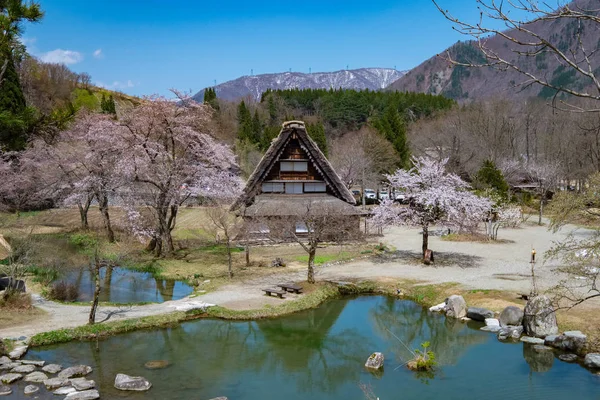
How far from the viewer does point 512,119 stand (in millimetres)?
54656

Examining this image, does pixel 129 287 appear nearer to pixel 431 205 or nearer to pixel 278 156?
pixel 278 156

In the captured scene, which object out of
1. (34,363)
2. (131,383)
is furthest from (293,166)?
(131,383)

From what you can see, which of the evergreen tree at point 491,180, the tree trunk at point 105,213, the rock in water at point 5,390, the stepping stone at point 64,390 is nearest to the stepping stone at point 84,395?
the stepping stone at point 64,390

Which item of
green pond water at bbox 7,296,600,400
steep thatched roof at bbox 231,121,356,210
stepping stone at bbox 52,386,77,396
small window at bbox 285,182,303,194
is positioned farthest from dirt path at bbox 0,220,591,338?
small window at bbox 285,182,303,194

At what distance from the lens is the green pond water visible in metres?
11.0

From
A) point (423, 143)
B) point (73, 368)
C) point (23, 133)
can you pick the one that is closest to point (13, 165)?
point (23, 133)

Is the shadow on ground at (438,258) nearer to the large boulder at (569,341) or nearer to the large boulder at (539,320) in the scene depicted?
the large boulder at (539,320)

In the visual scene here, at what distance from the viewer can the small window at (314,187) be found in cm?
2790

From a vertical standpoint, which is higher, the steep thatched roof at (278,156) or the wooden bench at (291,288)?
the steep thatched roof at (278,156)

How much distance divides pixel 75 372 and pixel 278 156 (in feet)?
57.4

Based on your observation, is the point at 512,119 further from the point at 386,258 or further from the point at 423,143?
the point at 386,258

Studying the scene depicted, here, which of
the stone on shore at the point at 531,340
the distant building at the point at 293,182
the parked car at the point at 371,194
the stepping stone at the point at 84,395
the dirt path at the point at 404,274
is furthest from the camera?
the parked car at the point at 371,194

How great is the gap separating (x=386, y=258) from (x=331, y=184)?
20.4ft

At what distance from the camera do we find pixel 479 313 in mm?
15438
